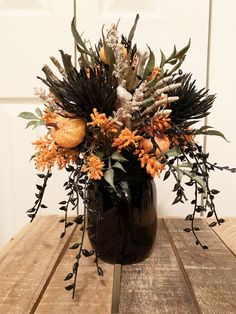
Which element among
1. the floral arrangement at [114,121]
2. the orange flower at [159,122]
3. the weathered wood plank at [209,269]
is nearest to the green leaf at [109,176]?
the floral arrangement at [114,121]

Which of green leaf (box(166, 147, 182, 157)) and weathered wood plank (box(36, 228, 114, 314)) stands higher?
green leaf (box(166, 147, 182, 157))

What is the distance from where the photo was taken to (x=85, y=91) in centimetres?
48

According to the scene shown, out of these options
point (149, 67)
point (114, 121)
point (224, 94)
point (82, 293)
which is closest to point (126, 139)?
point (114, 121)

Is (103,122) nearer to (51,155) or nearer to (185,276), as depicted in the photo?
(51,155)

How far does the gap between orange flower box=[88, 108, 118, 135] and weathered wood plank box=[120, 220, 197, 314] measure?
241mm

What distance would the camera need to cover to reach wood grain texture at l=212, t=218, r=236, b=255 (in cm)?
69

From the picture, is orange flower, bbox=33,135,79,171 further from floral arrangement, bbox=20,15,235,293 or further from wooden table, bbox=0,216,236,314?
wooden table, bbox=0,216,236,314

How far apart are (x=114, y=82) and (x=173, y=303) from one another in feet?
1.08

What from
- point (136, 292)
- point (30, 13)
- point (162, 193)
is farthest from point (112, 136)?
point (30, 13)

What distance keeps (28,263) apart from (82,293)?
0.15 meters

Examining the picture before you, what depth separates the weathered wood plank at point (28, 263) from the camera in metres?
0.47

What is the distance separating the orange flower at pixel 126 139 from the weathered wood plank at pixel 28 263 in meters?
0.25

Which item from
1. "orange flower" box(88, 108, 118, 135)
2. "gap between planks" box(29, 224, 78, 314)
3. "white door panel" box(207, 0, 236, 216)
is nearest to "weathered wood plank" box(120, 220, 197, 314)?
"gap between planks" box(29, 224, 78, 314)

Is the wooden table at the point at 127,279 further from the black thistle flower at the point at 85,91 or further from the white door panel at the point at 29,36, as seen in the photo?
the white door panel at the point at 29,36
